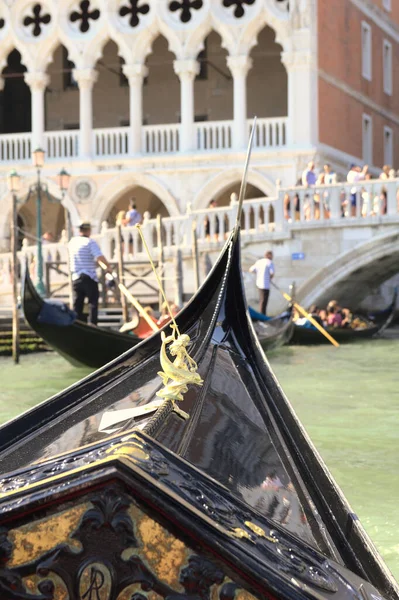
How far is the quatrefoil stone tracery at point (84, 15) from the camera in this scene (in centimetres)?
1179

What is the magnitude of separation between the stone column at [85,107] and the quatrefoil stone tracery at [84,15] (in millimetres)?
511

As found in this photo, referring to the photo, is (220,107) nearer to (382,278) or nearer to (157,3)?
(157,3)

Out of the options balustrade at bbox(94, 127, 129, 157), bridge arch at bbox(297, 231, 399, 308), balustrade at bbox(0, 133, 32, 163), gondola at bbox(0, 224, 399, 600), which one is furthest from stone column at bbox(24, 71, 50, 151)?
gondola at bbox(0, 224, 399, 600)

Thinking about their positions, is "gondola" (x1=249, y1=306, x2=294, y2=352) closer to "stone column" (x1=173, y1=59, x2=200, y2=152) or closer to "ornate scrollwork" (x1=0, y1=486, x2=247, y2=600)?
"stone column" (x1=173, y1=59, x2=200, y2=152)

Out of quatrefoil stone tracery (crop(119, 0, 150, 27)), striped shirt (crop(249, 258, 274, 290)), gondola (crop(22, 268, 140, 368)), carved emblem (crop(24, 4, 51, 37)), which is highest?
quatrefoil stone tracery (crop(119, 0, 150, 27))

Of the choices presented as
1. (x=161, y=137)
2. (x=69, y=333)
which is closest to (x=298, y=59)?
(x=161, y=137)

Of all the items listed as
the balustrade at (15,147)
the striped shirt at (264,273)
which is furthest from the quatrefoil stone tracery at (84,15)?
the striped shirt at (264,273)

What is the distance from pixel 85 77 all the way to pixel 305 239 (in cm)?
390

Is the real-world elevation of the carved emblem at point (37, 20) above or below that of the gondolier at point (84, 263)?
above

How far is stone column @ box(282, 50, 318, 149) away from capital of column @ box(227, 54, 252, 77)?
0.40m

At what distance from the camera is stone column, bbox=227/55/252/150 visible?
1127cm

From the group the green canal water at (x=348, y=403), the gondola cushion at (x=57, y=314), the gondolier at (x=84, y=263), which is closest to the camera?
the green canal water at (x=348, y=403)

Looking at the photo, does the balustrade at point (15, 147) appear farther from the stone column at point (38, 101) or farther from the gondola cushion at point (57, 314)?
the gondola cushion at point (57, 314)

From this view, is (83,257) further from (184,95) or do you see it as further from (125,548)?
(184,95)
